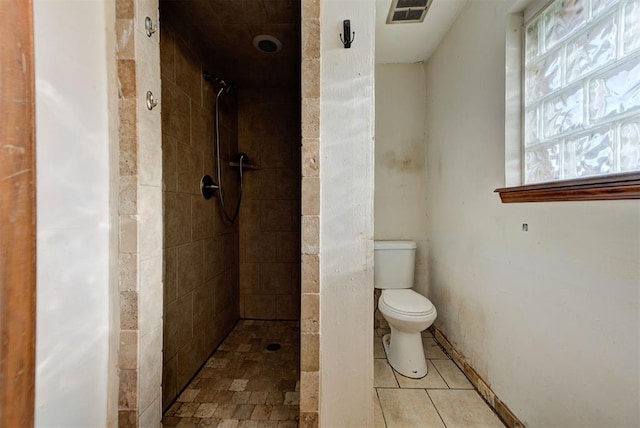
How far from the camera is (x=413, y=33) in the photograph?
198 centimetres

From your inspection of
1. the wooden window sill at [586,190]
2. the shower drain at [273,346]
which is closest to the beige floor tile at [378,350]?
the shower drain at [273,346]

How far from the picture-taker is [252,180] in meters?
2.47

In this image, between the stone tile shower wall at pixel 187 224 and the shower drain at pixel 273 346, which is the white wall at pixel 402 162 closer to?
the shower drain at pixel 273 346

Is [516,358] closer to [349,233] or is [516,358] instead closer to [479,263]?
[479,263]

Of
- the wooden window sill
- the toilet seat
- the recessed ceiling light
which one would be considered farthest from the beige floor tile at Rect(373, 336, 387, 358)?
the recessed ceiling light

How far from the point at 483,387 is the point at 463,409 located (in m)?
0.19

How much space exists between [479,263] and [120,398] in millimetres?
1868

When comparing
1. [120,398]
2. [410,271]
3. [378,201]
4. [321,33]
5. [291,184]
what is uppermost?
[321,33]

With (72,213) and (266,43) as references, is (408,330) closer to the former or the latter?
(72,213)

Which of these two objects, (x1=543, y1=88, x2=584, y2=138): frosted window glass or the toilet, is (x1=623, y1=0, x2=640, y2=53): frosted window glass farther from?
the toilet

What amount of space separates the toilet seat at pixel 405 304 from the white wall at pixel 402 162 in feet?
1.91

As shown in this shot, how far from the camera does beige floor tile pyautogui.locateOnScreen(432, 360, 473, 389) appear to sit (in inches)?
62.2

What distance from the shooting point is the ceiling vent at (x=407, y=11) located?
65.6 inches

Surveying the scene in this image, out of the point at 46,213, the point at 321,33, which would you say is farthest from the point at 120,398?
the point at 321,33
